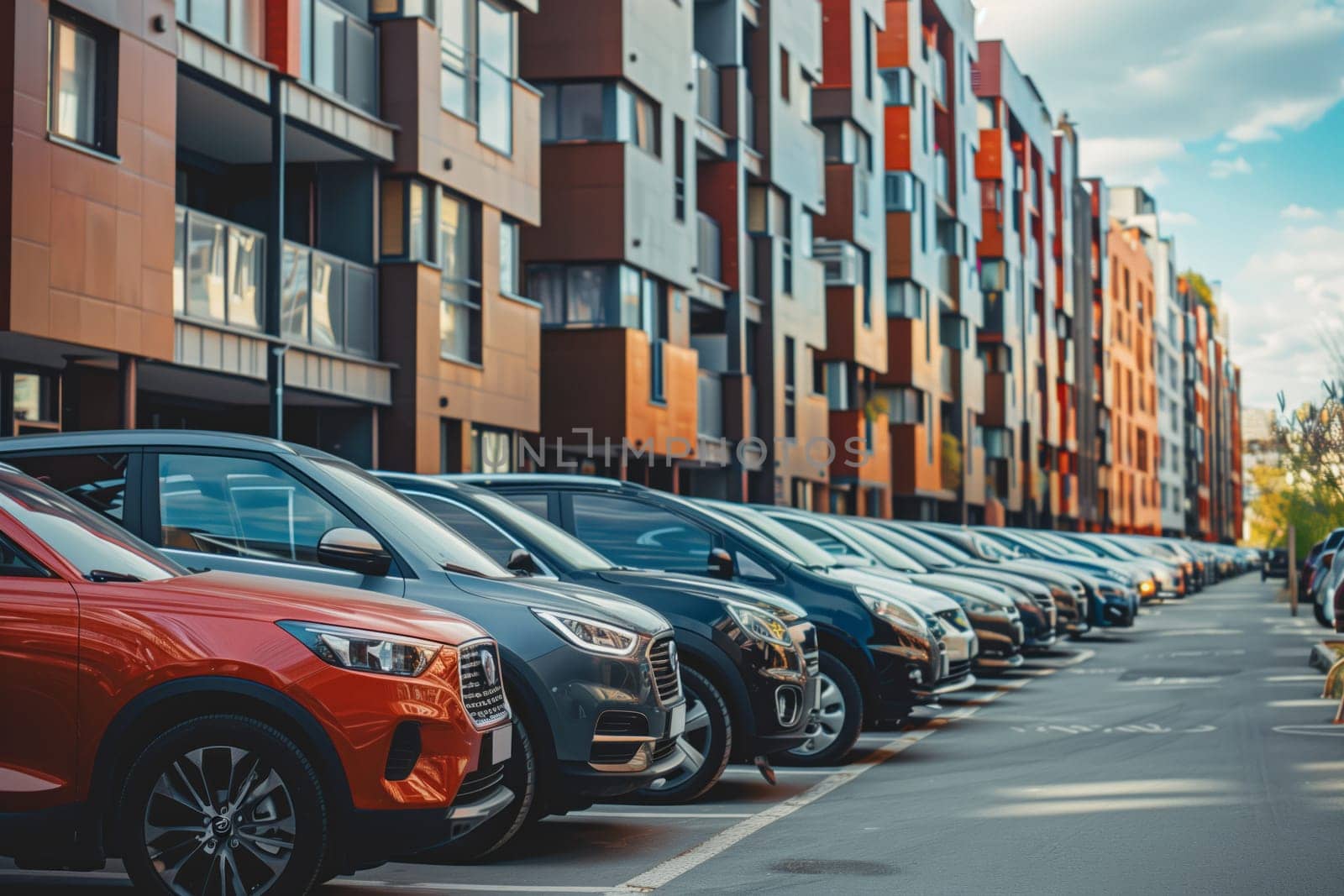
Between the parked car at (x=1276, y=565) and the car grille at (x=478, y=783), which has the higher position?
the parked car at (x=1276, y=565)

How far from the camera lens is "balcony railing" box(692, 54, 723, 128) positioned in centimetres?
3588

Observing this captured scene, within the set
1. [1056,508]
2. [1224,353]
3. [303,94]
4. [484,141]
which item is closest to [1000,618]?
[303,94]

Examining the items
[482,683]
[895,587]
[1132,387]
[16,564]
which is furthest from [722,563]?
[1132,387]

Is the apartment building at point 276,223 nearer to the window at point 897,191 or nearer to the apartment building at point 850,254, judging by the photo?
the apartment building at point 850,254

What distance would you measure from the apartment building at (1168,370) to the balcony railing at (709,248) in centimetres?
7977

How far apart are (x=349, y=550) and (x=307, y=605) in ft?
2.33

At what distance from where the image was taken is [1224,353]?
555ft

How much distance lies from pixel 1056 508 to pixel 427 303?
2244 inches

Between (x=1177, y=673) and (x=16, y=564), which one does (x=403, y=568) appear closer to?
(x=16, y=564)

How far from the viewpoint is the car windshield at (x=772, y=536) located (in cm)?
1266

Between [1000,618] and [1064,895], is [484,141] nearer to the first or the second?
[1000,618]

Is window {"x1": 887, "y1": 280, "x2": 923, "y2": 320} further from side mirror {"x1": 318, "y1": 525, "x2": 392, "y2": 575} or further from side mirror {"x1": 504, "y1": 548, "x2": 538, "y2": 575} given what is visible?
side mirror {"x1": 318, "y1": 525, "x2": 392, "y2": 575}

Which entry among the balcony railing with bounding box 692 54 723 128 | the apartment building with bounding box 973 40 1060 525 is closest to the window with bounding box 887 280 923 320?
the apartment building with bounding box 973 40 1060 525

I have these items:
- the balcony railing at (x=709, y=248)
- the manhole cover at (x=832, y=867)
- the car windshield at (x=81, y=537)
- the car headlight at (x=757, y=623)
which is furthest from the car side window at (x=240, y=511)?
the balcony railing at (x=709, y=248)
